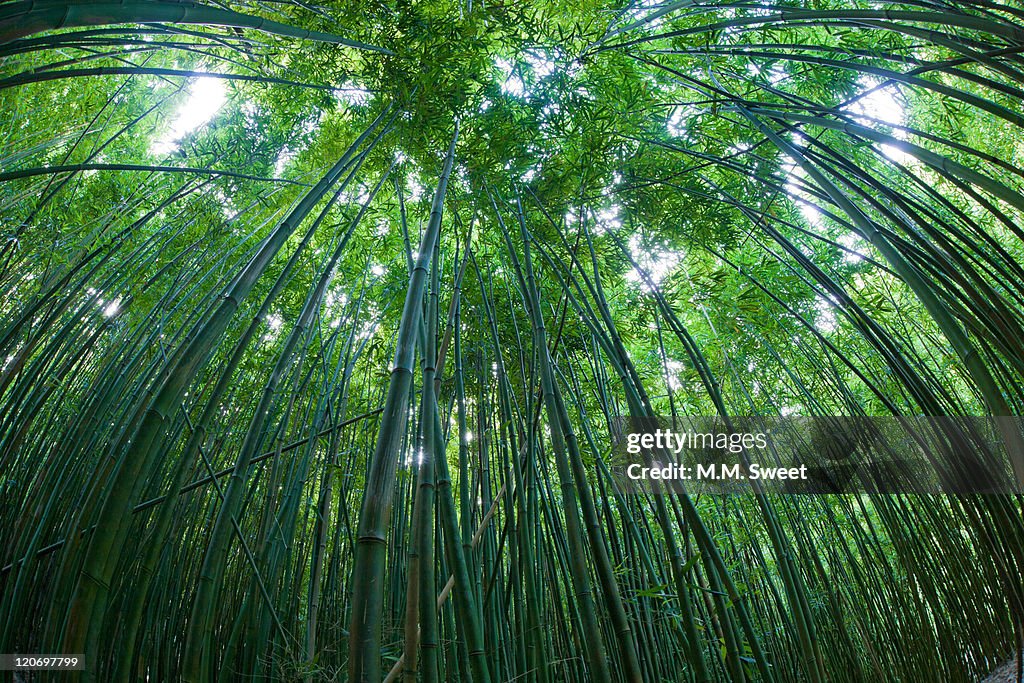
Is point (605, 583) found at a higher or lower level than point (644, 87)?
lower

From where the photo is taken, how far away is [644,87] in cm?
297

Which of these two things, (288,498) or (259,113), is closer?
(288,498)

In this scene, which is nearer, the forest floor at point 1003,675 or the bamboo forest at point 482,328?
the bamboo forest at point 482,328

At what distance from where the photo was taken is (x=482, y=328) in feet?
9.72

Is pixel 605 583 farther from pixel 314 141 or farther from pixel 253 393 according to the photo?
pixel 314 141

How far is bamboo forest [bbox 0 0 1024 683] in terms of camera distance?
133cm

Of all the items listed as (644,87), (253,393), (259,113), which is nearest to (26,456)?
(253,393)

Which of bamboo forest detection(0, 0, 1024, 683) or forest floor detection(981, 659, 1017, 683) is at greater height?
bamboo forest detection(0, 0, 1024, 683)

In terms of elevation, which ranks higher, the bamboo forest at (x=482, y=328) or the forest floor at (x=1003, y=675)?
the bamboo forest at (x=482, y=328)

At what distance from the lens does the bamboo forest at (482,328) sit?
4.38 feet

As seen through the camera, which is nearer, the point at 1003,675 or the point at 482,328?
the point at 1003,675

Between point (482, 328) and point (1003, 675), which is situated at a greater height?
point (482, 328)

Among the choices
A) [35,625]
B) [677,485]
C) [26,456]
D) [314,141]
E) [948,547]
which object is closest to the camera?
[677,485]

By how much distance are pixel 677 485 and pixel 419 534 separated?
25.8 inches
